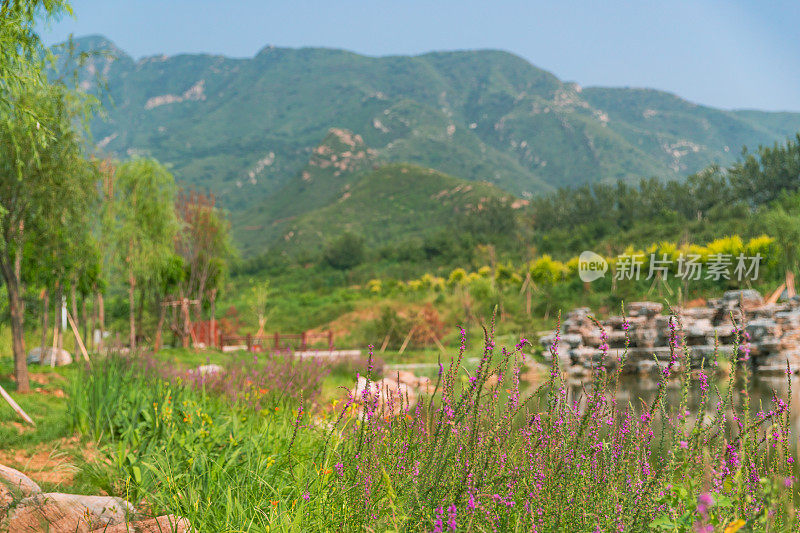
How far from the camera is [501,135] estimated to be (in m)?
144

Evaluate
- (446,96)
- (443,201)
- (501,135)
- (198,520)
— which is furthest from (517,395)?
(446,96)

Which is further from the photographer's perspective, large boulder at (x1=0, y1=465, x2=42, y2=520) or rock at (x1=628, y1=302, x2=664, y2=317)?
rock at (x1=628, y1=302, x2=664, y2=317)

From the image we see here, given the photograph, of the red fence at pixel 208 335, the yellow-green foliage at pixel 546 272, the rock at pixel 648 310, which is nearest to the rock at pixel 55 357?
the red fence at pixel 208 335

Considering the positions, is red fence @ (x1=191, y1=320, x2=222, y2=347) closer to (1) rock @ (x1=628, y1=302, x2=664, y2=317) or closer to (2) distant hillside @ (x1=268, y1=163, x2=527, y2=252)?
(1) rock @ (x1=628, y1=302, x2=664, y2=317)

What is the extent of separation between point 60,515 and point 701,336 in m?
12.9

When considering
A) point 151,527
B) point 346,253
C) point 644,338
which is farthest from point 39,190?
point 346,253

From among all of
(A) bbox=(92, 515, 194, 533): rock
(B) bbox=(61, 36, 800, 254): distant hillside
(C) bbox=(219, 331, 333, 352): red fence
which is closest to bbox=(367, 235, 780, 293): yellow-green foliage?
(C) bbox=(219, 331, 333, 352): red fence

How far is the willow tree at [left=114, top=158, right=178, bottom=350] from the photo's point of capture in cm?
1136

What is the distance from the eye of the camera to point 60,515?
2547mm

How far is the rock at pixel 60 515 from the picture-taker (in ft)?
7.99

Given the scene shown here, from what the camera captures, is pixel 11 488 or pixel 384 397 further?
pixel 384 397

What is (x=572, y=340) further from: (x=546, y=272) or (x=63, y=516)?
(x=63, y=516)

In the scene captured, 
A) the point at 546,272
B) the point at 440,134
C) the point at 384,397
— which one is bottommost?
the point at 384,397

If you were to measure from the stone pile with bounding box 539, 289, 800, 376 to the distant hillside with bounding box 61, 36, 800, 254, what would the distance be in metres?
67.2
